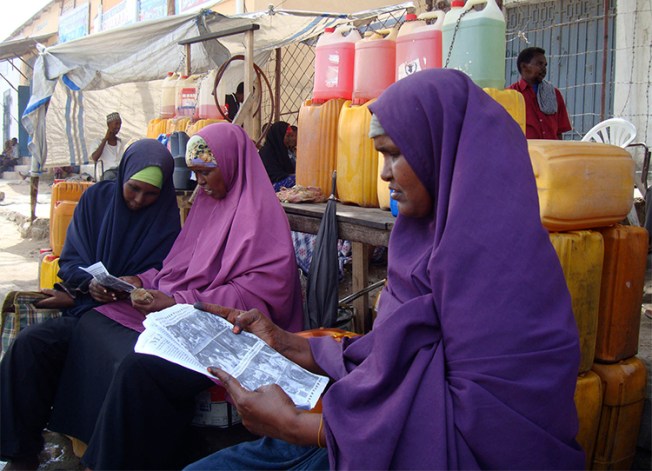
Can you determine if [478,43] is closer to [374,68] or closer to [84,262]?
[374,68]

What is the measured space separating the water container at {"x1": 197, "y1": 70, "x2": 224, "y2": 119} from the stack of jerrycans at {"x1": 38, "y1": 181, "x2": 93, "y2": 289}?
1.21m

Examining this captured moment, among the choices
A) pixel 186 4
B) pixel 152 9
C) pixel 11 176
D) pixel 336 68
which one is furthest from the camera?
pixel 11 176

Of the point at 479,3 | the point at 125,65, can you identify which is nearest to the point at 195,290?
the point at 479,3

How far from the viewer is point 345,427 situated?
1.30 metres

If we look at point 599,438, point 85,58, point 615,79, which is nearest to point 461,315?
point 599,438

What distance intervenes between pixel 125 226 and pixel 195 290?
67 centimetres

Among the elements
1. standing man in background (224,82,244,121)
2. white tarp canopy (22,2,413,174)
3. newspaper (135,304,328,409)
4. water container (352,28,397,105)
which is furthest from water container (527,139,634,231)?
standing man in background (224,82,244,121)

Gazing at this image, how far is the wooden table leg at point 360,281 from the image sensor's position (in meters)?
3.01

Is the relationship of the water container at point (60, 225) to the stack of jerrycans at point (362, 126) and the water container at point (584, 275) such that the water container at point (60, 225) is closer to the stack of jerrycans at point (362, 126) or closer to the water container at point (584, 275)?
the stack of jerrycans at point (362, 126)

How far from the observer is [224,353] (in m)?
1.76

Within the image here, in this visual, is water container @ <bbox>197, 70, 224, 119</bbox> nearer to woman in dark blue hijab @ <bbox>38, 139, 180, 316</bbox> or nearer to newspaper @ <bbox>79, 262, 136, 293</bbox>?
woman in dark blue hijab @ <bbox>38, 139, 180, 316</bbox>

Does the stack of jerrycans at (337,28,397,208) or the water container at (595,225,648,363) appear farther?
→ the stack of jerrycans at (337,28,397,208)

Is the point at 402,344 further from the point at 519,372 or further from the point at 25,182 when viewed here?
the point at 25,182

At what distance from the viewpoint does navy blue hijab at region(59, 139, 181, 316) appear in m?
3.02
